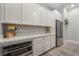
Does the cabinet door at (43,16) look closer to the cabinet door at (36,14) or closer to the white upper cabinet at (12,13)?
the cabinet door at (36,14)

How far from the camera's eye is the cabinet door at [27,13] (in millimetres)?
2377

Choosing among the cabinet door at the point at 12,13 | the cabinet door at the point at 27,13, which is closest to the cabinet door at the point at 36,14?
the cabinet door at the point at 27,13

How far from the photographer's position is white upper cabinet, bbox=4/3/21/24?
1916 millimetres

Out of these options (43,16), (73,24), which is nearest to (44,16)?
(43,16)

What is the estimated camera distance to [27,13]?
8.27 ft

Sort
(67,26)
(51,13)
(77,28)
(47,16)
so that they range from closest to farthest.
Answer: (47,16) → (51,13) → (77,28) → (67,26)

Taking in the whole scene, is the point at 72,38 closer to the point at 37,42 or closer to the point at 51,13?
the point at 51,13

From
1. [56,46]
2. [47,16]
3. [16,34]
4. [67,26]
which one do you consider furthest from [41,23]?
[67,26]

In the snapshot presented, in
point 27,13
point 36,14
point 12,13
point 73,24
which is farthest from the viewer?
point 73,24

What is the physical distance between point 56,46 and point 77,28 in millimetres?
2560

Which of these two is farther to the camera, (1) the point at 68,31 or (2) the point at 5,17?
(1) the point at 68,31

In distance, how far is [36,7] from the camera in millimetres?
2910

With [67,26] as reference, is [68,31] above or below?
below

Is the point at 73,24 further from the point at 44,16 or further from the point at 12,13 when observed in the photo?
the point at 12,13
